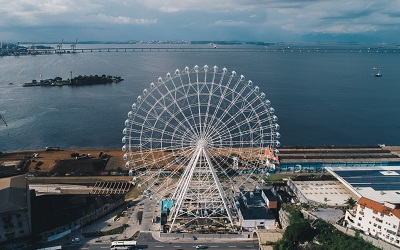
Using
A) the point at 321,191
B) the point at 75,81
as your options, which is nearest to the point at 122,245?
the point at 321,191

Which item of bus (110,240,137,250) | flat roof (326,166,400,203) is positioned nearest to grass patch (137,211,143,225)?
bus (110,240,137,250)

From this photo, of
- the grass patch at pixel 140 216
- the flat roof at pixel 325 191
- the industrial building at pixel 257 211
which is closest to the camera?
the industrial building at pixel 257 211

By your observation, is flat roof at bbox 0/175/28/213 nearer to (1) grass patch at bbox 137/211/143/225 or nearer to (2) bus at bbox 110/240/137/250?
(2) bus at bbox 110/240/137/250

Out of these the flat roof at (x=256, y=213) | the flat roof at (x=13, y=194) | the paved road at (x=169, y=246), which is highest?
the flat roof at (x=13, y=194)

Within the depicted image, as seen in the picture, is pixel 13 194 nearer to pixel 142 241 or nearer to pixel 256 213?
pixel 142 241

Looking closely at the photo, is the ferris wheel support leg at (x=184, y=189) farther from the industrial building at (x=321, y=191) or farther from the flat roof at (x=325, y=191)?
the flat roof at (x=325, y=191)

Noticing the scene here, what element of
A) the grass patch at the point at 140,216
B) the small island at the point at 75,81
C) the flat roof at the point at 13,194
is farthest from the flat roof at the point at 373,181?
the small island at the point at 75,81

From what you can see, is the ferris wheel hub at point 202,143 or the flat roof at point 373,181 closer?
the ferris wheel hub at point 202,143
